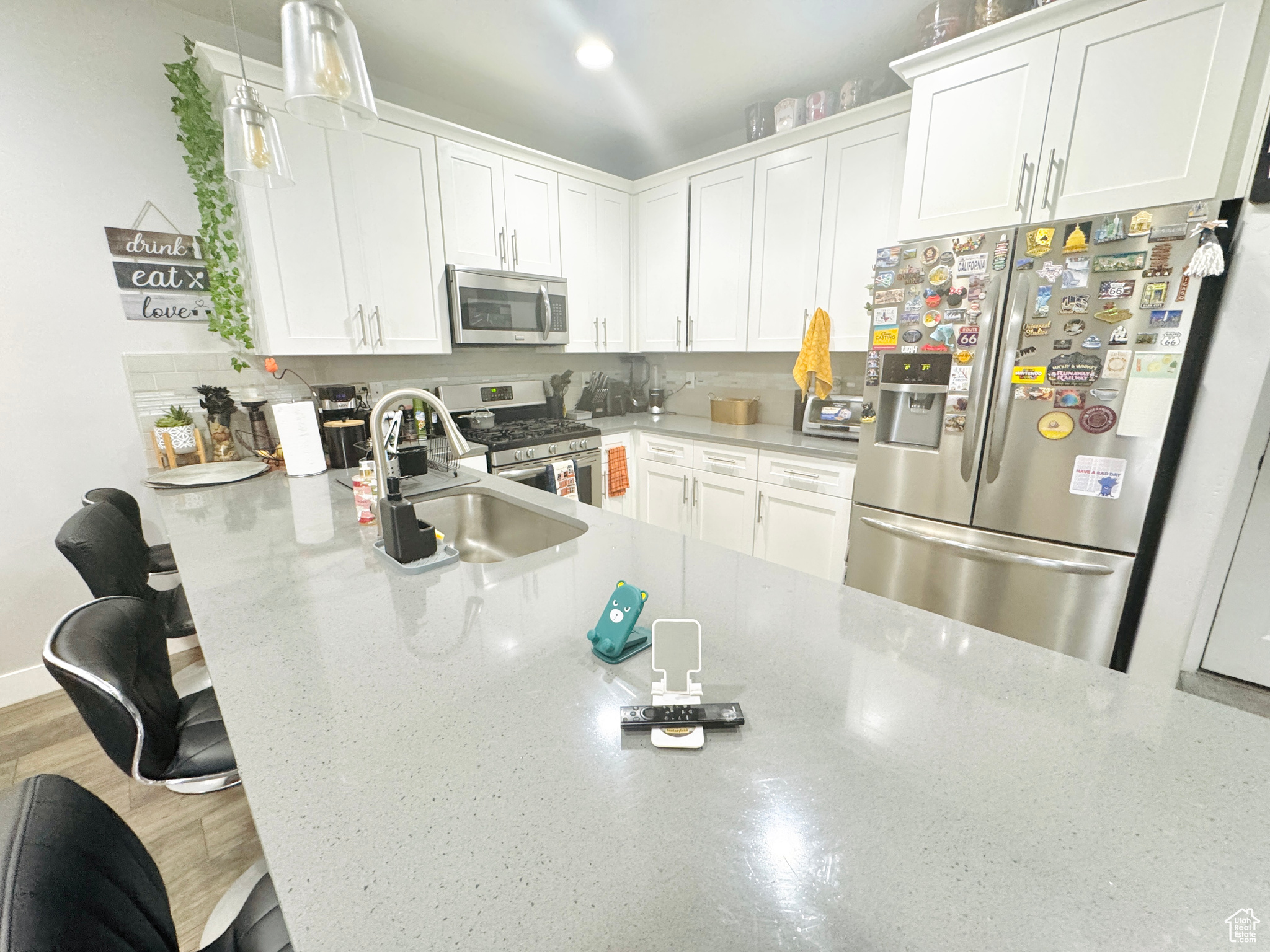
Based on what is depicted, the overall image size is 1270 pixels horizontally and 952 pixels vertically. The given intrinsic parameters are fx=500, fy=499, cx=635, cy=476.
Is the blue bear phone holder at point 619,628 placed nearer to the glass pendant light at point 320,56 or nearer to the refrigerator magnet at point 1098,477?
the glass pendant light at point 320,56

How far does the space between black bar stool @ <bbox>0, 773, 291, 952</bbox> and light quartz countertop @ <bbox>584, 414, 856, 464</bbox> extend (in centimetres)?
242

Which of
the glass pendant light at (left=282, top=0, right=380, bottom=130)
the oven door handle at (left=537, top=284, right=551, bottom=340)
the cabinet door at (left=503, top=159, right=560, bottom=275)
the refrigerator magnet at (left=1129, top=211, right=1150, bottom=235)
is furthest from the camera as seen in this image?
the oven door handle at (left=537, top=284, right=551, bottom=340)

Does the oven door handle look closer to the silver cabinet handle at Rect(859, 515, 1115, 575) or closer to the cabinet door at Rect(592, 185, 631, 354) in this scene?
the cabinet door at Rect(592, 185, 631, 354)

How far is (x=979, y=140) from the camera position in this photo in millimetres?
1856

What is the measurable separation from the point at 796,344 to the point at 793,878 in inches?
105

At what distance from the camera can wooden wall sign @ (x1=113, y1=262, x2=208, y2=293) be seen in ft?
6.85

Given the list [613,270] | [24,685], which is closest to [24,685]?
[24,685]

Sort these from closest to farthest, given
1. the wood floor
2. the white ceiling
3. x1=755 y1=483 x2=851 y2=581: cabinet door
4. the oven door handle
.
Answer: the wood floor, the white ceiling, x1=755 y1=483 x2=851 y2=581: cabinet door, the oven door handle

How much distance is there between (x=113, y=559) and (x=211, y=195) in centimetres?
163

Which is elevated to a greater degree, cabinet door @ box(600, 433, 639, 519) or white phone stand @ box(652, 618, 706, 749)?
white phone stand @ box(652, 618, 706, 749)

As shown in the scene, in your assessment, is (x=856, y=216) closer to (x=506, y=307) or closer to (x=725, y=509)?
(x=725, y=509)

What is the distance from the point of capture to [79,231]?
1992mm

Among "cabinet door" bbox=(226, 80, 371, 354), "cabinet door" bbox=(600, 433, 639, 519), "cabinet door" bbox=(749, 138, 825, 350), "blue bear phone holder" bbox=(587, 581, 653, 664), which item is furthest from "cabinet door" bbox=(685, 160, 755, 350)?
"blue bear phone holder" bbox=(587, 581, 653, 664)

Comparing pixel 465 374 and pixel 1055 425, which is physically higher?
pixel 465 374
